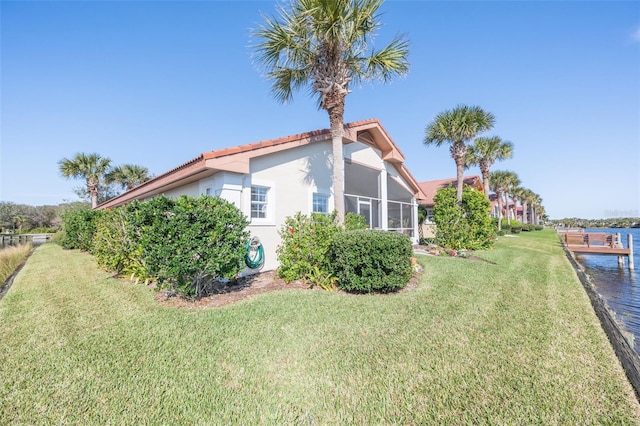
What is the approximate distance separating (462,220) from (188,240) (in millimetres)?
14122

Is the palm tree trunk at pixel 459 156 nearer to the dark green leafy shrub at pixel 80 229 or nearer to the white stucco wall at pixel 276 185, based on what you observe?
the white stucco wall at pixel 276 185

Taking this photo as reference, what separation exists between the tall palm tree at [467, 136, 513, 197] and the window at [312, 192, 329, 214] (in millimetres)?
20326

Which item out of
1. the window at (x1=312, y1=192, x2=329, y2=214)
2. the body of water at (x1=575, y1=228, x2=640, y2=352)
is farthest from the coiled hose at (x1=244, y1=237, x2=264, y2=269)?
the body of water at (x1=575, y1=228, x2=640, y2=352)

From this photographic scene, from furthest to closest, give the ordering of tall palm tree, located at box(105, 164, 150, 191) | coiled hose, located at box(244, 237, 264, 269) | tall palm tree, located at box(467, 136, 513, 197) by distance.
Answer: tall palm tree, located at box(105, 164, 150, 191)
tall palm tree, located at box(467, 136, 513, 197)
coiled hose, located at box(244, 237, 264, 269)

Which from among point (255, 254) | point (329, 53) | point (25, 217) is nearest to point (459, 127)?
point (329, 53)

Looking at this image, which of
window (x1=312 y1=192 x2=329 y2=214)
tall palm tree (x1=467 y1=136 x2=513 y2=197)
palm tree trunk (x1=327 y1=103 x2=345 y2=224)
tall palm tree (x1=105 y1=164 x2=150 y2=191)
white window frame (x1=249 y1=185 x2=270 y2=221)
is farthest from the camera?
tall palm tree (x1=105 y1=164 x2=150 y2=191)

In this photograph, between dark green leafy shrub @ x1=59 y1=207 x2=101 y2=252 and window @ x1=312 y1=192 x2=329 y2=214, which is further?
dark green leafy shrub @ x1=59 y1=207 x2=101 y2=252

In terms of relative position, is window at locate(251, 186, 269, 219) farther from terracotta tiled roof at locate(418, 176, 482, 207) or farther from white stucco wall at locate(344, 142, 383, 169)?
terracotta tiled roof at locate(418, 176, 482, 207)

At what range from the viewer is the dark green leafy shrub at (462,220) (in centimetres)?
1475

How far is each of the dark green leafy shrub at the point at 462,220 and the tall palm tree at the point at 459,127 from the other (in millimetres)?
1852

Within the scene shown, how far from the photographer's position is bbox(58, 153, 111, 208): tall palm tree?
26078 mm

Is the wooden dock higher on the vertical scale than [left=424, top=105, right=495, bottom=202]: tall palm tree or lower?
lower

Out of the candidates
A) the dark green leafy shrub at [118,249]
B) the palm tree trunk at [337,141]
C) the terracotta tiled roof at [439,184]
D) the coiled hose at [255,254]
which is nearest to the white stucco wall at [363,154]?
the palm tree trunk at [337,141]

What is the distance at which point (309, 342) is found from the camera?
4.09m
